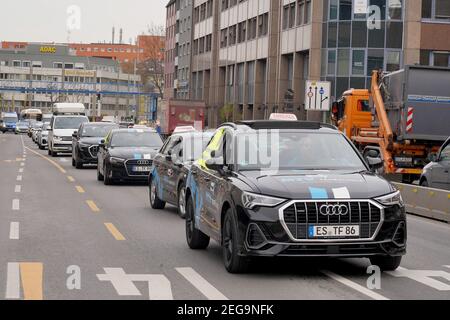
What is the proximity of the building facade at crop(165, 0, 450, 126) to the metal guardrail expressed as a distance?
18716 mm

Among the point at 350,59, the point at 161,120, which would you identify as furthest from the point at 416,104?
the point at 161,120

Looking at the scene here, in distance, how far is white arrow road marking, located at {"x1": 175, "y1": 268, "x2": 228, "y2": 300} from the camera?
813 cm

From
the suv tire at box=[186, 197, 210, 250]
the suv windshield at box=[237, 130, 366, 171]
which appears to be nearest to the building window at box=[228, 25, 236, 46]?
the suv tire at box=[186, 197, 210, 250]

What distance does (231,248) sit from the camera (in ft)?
31.3

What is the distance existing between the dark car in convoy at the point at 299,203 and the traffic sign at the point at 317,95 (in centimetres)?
2513

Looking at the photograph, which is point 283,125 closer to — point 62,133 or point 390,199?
point 390,199

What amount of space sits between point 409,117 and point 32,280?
1862cm

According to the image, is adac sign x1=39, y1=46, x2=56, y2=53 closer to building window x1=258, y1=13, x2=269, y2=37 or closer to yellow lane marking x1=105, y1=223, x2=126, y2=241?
building window x1=258, y1=13, x2=269, y2=37

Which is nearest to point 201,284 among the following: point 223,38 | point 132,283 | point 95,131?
point 132,283

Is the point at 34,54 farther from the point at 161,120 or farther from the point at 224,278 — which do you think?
the point at 224,278

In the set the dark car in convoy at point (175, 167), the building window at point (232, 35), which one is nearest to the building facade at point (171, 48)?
the building window at point (232, 35)

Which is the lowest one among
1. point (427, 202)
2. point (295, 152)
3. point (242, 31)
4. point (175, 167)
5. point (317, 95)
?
point (427, 202)

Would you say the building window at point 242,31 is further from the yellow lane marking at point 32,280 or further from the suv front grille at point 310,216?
the suv front grille at point 310,216

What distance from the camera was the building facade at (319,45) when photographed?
2100 inches
